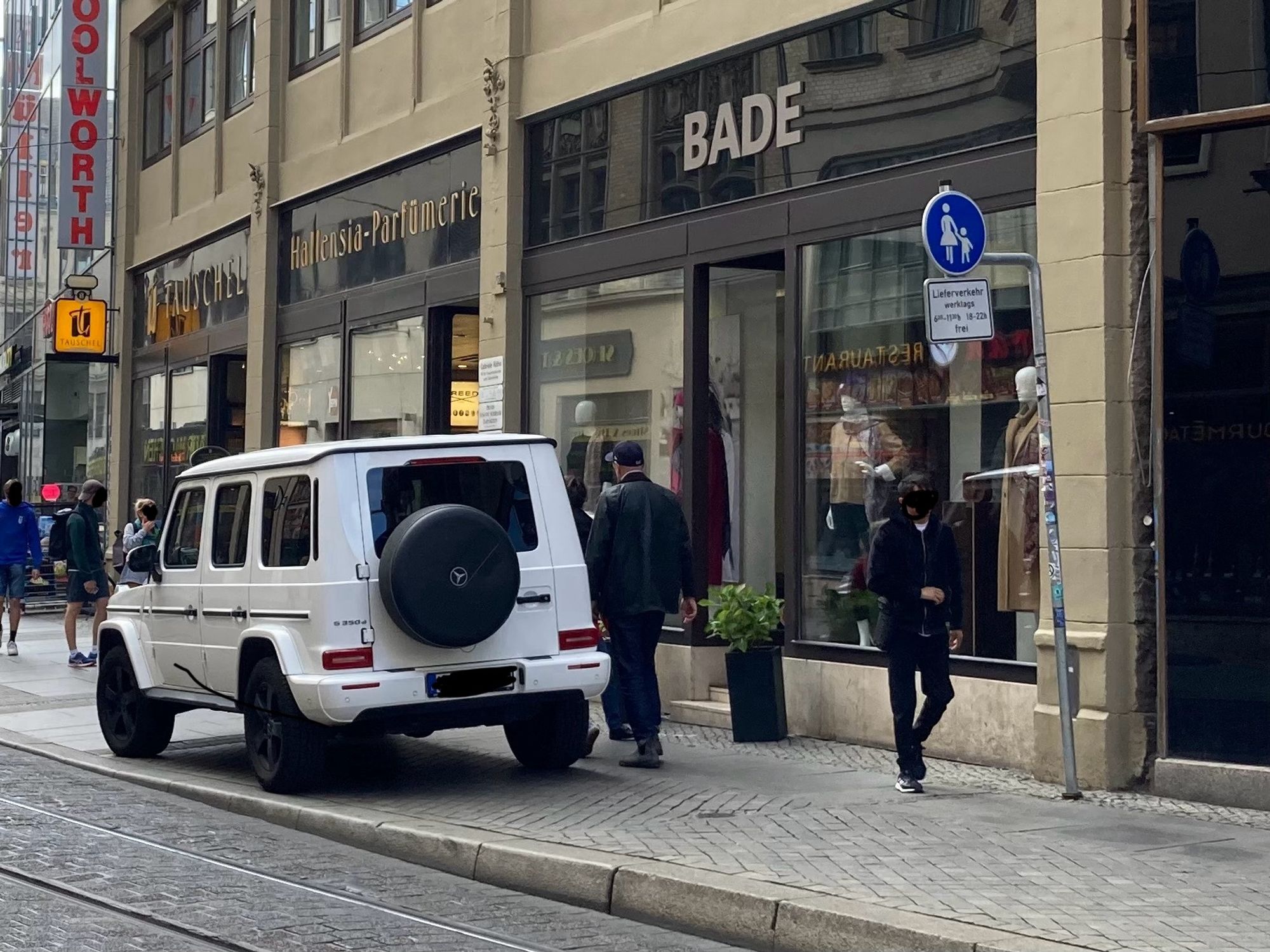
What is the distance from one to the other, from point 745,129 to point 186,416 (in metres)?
13.2

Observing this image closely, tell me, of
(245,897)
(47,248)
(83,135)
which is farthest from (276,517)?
(47,248)

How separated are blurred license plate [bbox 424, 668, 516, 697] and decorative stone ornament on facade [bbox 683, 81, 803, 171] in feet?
15.4

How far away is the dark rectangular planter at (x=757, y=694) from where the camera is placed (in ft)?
37.0

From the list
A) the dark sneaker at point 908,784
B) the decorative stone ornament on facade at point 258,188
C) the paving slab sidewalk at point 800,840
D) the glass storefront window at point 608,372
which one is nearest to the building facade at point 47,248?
the decorative stone ornament on facade at point 258,188

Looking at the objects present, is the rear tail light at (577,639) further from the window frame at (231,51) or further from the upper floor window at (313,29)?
the window frame at (231,51)

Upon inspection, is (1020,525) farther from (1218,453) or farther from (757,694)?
(757,694)

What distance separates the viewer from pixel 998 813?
27.9 feet

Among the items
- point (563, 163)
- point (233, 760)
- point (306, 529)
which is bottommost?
point (233, 760)

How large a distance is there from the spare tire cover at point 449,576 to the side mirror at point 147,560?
8.47 ft

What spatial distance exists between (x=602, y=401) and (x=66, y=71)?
15567mm

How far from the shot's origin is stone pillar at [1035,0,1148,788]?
938cm

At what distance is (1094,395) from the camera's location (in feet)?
31.1

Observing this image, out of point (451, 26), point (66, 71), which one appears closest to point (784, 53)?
point (451, 26)

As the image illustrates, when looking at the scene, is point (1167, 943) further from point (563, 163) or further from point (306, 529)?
point (563, 163)
